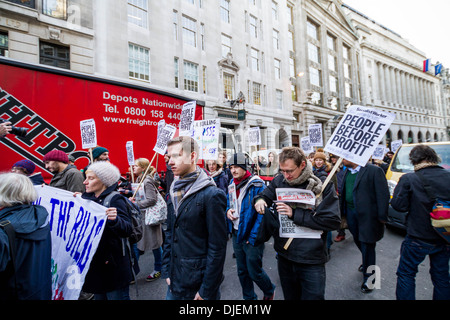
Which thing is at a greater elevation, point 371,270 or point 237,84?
point 237,84

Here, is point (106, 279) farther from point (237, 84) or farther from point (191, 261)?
point (237, 84)

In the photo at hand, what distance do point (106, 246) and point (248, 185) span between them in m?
1.72

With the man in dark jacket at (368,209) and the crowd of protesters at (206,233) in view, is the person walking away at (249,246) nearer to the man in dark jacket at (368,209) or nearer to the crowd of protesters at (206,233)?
the crowd of protesters at (206,233)

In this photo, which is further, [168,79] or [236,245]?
[168,79]

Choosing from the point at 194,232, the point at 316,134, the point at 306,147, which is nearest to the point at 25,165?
the point at 194,232

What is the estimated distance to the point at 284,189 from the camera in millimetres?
2227

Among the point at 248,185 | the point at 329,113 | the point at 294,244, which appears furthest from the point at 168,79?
the point at 329,113

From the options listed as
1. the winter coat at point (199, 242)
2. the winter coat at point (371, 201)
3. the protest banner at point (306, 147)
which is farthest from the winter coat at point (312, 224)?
the protest banner at point (306, 147)

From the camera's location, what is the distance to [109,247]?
2.29 metres

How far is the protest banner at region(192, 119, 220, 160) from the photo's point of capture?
4747 millimetres

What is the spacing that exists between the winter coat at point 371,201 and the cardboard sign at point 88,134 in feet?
15.2

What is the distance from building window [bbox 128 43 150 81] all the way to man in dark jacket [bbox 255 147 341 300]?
13.2 meters

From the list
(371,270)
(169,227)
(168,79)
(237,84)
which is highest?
(237,84)

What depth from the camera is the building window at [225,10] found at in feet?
63.1
